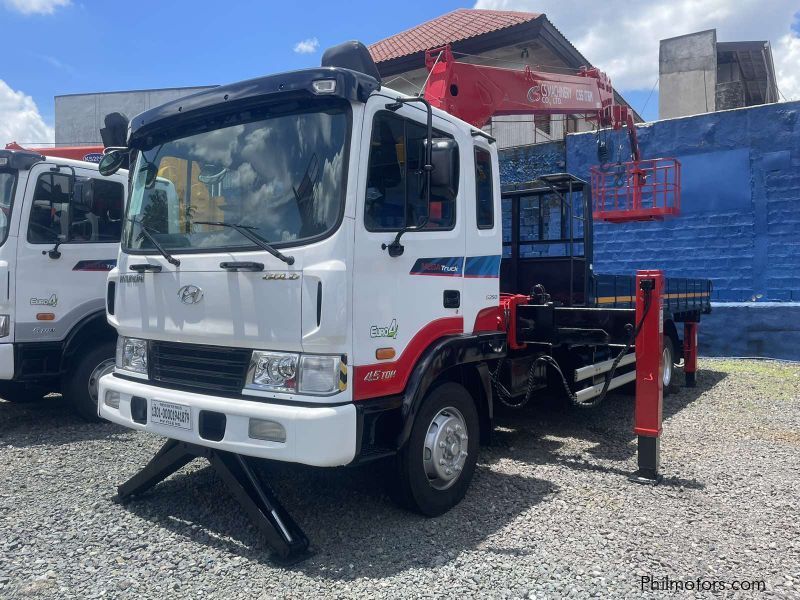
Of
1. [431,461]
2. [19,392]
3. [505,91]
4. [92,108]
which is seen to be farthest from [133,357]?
[92,108]

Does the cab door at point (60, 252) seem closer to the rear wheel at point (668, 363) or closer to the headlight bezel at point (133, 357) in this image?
the headlight bezel at point (133, 357)

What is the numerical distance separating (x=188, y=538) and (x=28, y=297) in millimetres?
3433

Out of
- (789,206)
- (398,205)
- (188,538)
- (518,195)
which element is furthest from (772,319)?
(188,538)

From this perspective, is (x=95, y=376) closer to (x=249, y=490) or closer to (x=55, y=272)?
(x=55, y=272)

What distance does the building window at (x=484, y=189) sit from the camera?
4.59m

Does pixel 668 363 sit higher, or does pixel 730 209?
pixel 730 209

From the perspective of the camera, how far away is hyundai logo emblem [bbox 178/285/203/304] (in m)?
3.72

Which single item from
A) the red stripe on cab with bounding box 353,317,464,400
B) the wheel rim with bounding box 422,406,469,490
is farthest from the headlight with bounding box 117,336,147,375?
the wheel rim with bounding box 422,406,469,490

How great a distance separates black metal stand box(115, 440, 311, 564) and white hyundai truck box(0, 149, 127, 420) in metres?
2.49

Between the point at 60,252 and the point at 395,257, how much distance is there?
4113 mm

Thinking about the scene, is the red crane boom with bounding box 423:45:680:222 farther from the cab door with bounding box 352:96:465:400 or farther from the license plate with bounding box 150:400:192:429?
the license plate with bounding box 150:400:192:429

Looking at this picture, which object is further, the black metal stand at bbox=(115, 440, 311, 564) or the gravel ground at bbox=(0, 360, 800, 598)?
the black metal stand at bbox=(115, 440, 311, 564)

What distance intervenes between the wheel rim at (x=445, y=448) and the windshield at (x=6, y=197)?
456cm

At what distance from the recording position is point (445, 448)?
164 inches
